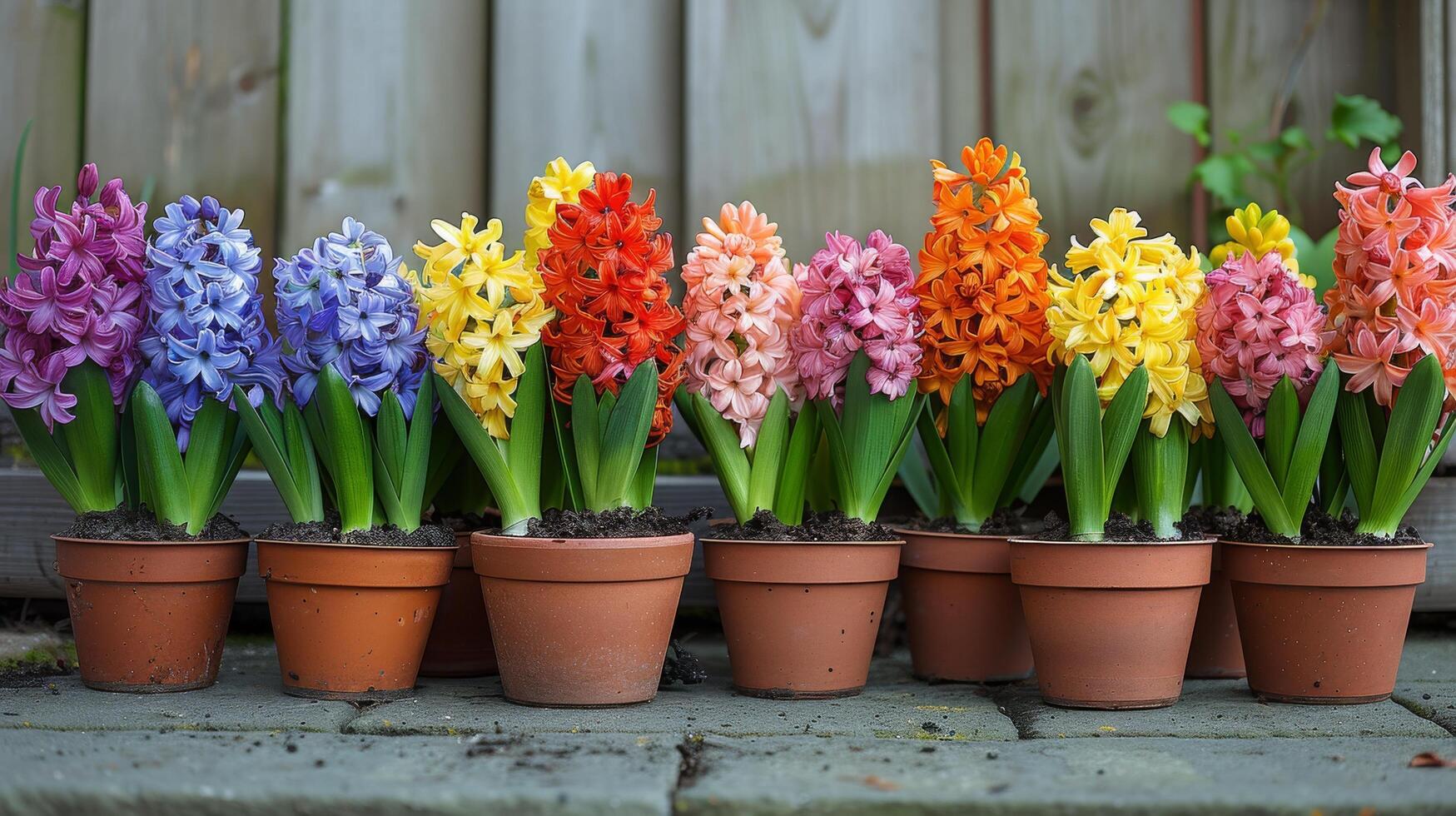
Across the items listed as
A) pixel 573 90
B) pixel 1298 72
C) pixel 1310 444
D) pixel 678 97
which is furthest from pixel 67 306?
pixel 1298 72

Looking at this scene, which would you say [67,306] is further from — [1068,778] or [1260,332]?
[1260,332]

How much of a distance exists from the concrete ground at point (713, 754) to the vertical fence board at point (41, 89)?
146cm

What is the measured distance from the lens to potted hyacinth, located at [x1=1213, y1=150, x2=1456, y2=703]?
2035 millimetres

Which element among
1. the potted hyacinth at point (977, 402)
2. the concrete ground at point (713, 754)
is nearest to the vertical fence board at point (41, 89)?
the concrete ground at point (713, 754)

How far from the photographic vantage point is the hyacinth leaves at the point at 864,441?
2.23m

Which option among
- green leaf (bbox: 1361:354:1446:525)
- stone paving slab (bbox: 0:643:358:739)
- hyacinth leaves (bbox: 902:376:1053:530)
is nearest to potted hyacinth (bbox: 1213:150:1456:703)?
green leaf (bbox: 1361:354:1446:525)

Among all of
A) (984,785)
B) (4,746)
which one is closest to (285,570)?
(4,746)

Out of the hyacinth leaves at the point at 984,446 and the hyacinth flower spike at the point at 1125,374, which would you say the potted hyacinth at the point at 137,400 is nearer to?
the hyacinth leaves at the point at 984,446

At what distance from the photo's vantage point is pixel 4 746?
1.64 m

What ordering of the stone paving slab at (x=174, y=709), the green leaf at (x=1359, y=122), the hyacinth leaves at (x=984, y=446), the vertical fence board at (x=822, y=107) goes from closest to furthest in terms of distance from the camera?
the stone paving slab at (x=174, y=709) < the hyacinth leaves at (x=984, y=446) < the green leaf at (x=1359, y=122) < the vertical fence board at (x=822, y=107)

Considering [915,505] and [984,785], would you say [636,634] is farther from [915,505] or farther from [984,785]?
[915,505]

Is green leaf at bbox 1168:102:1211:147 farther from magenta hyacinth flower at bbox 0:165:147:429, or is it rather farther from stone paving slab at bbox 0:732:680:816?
magenta hyacinth flower at bbox 0:165:147:429

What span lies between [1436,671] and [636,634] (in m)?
1.61

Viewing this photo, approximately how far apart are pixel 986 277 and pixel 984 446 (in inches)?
13.4
